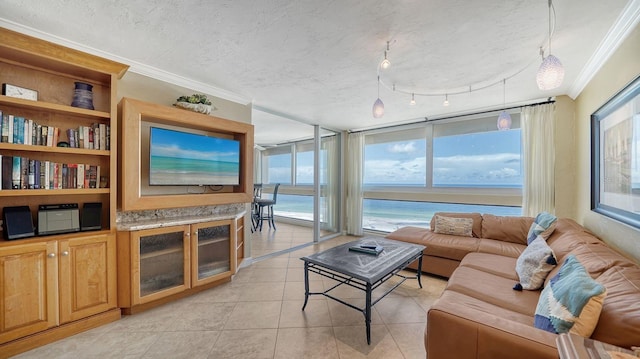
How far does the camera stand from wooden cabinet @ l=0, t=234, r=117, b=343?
162 cm

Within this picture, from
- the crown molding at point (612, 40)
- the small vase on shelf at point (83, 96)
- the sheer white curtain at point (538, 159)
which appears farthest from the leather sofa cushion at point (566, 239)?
the small vase on shelf at point (83, 96)

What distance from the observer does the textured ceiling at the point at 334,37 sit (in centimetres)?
151

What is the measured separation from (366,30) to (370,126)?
322 centimetres

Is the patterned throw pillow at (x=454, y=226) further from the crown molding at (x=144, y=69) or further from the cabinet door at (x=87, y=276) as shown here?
the cabinet door at (x=87, y=276)

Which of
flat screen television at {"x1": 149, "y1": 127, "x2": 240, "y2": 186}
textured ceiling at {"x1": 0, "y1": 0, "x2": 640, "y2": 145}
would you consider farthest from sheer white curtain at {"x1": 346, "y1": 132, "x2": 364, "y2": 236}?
flat screen television at {"x1": 149, "y1": 127, "x2": 240, "y2": 186}

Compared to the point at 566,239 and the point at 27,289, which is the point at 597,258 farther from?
the point at 27,289

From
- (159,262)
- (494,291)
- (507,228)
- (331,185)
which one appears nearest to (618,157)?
(494,291)

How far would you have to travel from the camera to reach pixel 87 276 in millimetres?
1923

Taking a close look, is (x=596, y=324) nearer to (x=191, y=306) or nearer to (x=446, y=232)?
(x=446, y=232)

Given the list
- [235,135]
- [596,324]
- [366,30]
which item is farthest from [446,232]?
[235,135]

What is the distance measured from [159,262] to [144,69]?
6.47 feet

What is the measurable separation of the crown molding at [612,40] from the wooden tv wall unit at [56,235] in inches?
151

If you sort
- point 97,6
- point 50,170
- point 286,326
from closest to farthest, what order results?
point 97,6, point 50,170, point 286,326

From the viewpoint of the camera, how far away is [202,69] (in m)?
2.38
